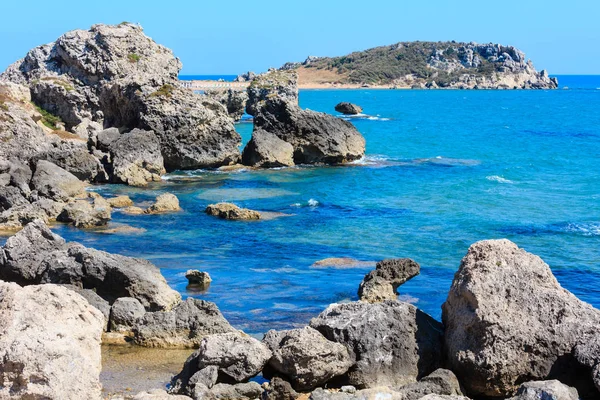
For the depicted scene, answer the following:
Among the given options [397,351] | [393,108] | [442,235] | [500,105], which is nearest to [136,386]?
[397,351]

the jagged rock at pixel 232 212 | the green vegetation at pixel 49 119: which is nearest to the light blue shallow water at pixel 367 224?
the jagged rock at pixel 232 212

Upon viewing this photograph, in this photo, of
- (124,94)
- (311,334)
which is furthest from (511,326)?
(124,94)

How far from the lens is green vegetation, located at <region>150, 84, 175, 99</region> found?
2053 inches

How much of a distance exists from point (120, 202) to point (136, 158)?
854 cm

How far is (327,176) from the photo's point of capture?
53188mm

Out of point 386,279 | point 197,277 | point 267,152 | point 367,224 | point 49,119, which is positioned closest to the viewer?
point 386,279

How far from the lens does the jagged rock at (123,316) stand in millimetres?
18469

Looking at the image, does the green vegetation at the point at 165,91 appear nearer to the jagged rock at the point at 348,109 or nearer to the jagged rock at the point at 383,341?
the jagged rock at the point at 383,341

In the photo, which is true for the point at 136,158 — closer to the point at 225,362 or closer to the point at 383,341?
the point at 225,362

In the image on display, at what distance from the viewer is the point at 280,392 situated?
14.5m

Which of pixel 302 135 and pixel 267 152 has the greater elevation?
pixel 302 135

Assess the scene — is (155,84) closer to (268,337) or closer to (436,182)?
(436,182)

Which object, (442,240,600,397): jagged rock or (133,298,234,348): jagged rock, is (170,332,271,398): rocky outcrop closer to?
(133,298,234,348): jagged rock

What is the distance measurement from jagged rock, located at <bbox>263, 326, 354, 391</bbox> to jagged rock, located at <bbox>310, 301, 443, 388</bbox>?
1.07ft
